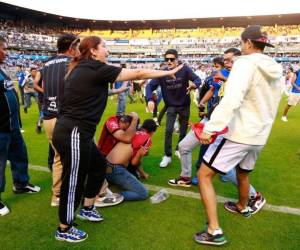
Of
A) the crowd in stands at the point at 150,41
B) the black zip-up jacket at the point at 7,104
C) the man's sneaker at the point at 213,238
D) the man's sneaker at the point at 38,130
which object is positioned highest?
the crowd in stands at the point at 150,41

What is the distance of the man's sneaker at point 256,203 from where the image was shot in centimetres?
415

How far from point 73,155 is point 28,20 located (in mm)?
63425

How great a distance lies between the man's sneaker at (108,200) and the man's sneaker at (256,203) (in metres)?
1.62

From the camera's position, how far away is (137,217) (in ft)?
13.1

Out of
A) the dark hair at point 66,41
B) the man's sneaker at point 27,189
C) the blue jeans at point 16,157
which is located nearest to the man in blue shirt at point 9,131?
the blue jeans at point 16,157

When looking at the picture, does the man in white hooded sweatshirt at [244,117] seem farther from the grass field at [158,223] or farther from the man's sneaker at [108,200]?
the man's sneaker at [108,200]

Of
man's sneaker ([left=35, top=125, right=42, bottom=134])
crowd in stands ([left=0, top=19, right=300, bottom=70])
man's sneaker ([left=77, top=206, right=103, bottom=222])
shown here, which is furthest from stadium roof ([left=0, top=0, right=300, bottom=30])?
man's sneaker ([left=77, top=206, right=103, bottom=222])

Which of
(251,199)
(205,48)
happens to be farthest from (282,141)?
(205,48)

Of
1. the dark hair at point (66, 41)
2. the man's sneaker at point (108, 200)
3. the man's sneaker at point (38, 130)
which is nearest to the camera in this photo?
the dark hair at point (66, 41)

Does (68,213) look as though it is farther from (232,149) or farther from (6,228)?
(232,149)

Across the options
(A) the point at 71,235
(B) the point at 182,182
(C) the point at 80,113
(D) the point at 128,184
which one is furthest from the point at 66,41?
(B) the point at 182,182

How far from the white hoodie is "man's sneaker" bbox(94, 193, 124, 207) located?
1.75 metres

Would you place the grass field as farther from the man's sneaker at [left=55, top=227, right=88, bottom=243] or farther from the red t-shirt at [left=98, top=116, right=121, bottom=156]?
the red t-shirt at [left=98, top=116, right=121, bottom=156]

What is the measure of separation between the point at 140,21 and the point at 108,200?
209 ft
